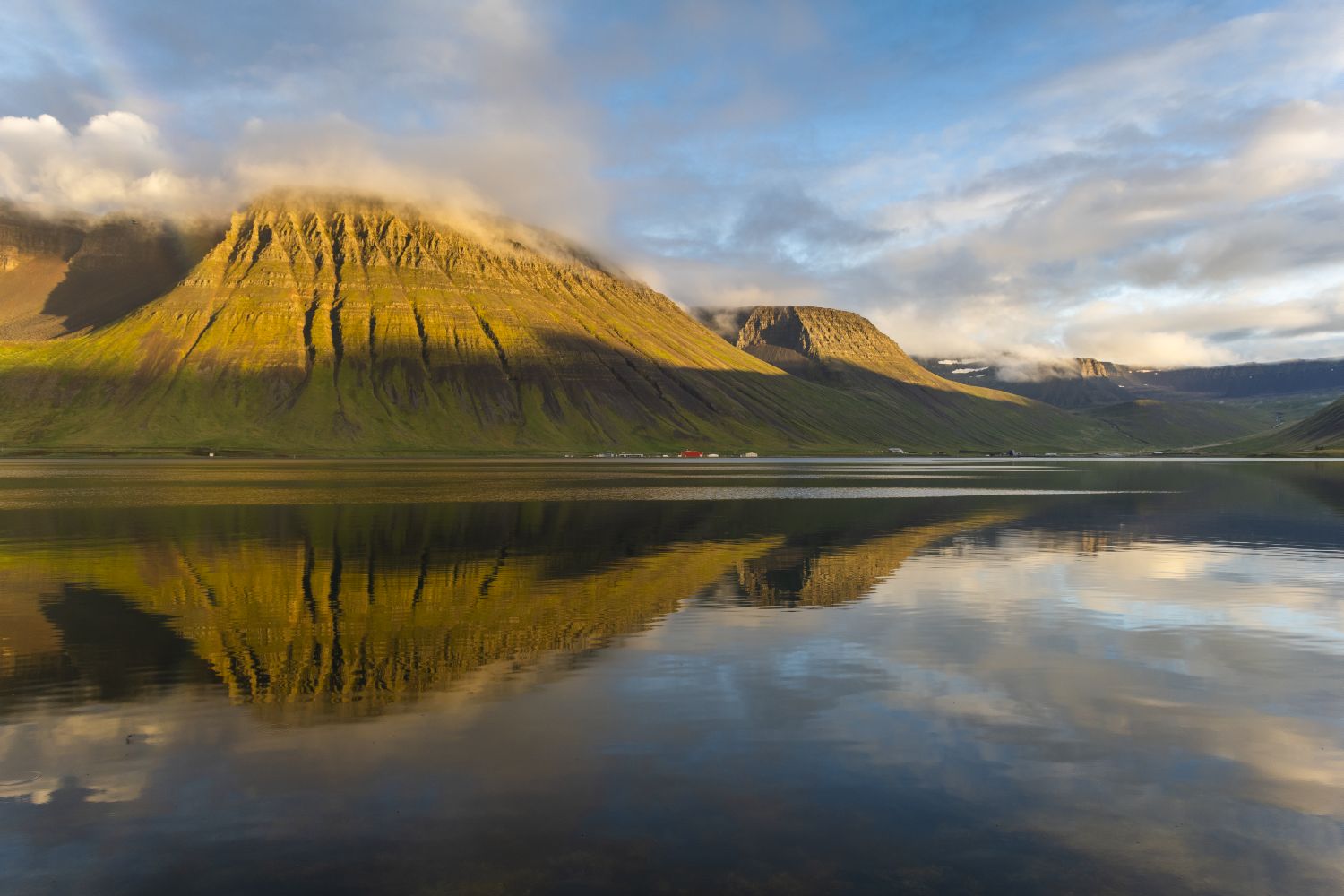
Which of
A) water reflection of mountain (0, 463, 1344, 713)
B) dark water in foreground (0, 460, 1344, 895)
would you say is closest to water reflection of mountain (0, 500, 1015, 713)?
water reflection of mountain (0, 463, 1344, 713)

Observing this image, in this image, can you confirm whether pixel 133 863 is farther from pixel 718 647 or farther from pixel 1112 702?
pixel 1112 702

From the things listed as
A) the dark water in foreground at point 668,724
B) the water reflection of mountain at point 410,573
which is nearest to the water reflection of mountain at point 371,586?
the water reflection of mountain at point 410,573

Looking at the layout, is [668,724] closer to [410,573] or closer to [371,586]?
[371,586]

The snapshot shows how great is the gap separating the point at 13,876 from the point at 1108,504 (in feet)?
317

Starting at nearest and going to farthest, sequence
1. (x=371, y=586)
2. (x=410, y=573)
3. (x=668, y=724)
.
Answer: (x=668, y=724), (x=371, y=586), (x=410, y=573)

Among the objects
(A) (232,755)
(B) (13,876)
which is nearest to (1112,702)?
(A) (232,755)

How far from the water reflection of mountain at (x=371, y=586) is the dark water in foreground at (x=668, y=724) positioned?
0.26m

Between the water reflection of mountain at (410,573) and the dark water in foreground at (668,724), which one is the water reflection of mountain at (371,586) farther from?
the dark water in foreground at (668,724)

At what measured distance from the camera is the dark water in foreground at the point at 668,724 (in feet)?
43.3

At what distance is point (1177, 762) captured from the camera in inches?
683

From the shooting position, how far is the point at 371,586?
38562mm

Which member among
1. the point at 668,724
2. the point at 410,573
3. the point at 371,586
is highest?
the point at 410,573

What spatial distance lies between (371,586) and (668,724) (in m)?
23.1

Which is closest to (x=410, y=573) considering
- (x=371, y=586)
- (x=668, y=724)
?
(x=371, y=586)
